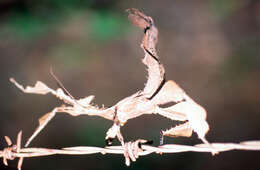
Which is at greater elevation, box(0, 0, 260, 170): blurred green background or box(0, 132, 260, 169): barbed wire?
box(0, 0, 260, 170): blurred green background

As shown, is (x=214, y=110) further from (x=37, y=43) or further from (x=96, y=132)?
(x=37, y=43)

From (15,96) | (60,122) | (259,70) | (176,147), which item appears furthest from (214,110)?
(176,147)

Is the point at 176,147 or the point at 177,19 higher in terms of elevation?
the point at 177,19

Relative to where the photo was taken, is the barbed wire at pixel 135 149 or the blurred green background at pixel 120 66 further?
the blurred green background at pixel 120 66

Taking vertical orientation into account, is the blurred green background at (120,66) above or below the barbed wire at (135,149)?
above

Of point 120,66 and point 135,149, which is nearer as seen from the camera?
point 135,149

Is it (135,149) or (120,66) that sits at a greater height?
(120,66)

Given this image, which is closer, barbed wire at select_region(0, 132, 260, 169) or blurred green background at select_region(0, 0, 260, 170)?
barbed wire at select_region(0, 132, 260, 169)

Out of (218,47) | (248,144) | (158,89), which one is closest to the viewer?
(248,144)
